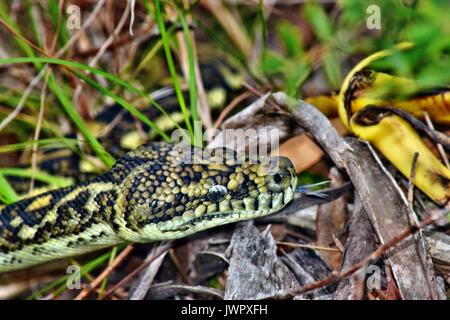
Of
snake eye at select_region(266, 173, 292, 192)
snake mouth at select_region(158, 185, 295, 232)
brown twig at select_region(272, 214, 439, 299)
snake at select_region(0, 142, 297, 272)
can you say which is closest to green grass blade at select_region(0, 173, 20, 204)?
snake at select_region(0, 142, 297, 272)

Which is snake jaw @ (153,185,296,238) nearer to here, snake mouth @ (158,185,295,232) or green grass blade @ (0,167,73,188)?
snake mouth @ (158,185,295,232)

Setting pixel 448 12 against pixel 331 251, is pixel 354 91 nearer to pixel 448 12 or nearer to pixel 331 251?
pixel 331 251

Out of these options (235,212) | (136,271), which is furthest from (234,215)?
(136,271)

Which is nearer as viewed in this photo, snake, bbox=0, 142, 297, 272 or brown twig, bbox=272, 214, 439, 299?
brown twig, bbox=272, 214, 439, 299

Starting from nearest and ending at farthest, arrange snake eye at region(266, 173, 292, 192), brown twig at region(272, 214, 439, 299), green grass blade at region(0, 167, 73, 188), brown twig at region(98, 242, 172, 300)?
brown twig at region(272, 214, 439, 299)
snake eye at region(266, 173, 292, 192)
brown twig at region(98, 242, 172, 300)
green grass blade at region(0, 167, 73, 188)

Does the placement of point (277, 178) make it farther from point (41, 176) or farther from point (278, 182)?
point (41, 176)

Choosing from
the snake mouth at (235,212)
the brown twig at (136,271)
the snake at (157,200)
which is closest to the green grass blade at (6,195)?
the snake at (157,200)
